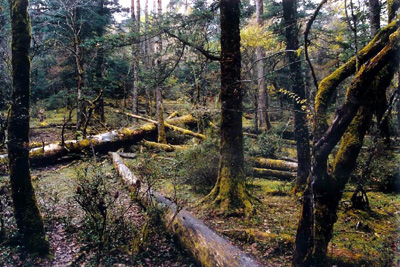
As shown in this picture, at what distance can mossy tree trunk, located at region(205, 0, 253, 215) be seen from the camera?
20.2 ft

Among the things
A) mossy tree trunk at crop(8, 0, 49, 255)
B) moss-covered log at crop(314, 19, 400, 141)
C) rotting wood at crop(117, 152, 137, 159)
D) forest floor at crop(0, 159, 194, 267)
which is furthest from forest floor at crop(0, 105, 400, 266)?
rotting wood at crop(117, 152, 137, 159)

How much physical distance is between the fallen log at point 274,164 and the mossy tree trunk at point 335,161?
7430 mm

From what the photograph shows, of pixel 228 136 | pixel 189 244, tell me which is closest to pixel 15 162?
pixel 189 244

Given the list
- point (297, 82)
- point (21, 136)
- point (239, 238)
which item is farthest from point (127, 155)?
point (297, 82)

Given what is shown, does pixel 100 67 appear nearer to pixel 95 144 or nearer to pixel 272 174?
pixel 95 144

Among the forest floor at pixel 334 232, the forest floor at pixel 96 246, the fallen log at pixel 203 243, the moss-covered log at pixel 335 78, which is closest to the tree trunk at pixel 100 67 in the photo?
the forest floor at pixel 334 232

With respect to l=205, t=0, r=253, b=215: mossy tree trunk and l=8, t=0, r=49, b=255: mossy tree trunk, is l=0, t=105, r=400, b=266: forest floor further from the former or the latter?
l=205, t=0, r=253, b=215: mossy tree trunk

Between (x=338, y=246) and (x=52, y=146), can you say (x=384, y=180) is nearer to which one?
(x=338, y=246)

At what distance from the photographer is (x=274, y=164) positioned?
35.0 feet

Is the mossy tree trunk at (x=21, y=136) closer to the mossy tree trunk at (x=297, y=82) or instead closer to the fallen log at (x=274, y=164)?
the mossy tree trunk at (x=297, y=82)

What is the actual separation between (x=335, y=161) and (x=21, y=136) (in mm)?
4858

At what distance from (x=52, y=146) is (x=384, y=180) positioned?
12490mm

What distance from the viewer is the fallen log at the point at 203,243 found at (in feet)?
12.8

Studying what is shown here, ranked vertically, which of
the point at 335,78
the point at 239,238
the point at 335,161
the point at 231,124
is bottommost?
the point at 239,238
